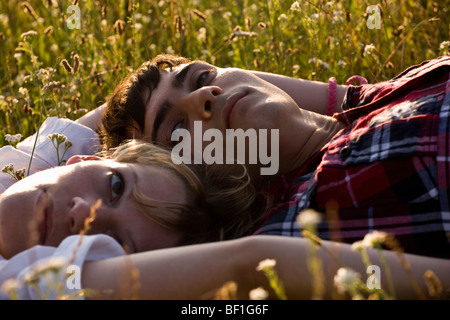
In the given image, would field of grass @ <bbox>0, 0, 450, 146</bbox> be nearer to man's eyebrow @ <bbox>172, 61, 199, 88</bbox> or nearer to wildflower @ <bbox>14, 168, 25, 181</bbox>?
wildflower @ <bbox>14, 168, 25, 181</bbox>

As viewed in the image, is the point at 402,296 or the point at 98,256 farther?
the point at 98,256

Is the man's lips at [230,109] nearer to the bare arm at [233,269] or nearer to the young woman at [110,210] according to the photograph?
the young woman at [110,210]

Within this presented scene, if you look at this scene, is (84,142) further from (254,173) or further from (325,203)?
(325,203)

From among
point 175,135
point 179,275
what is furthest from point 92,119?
point 179,275

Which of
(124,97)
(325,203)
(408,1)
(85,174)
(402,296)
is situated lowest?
(402,296)

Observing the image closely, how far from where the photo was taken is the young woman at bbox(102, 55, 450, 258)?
177 centimetres

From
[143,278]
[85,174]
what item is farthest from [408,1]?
[143,278]

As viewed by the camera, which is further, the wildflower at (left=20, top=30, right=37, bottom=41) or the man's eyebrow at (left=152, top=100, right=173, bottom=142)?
the wildflower at (left=20, top=30, right=37, bottom=41)

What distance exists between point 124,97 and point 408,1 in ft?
6.68

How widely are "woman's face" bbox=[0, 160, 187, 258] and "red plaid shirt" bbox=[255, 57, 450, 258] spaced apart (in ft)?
1.25

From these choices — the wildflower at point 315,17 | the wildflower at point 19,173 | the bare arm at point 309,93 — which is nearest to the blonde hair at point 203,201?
the wildflower at point 19,173

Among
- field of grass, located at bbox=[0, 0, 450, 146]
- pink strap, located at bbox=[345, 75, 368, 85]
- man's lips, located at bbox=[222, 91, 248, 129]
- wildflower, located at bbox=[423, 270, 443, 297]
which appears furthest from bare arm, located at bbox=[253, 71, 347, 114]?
wildflower, located at bbox=[423, 270, 443, 297]

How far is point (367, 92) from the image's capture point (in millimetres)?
2367

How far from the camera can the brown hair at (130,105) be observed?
2.43 metres
